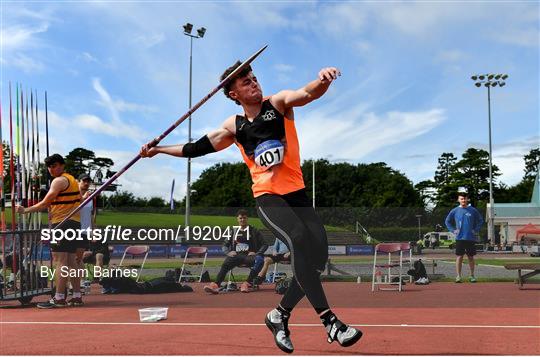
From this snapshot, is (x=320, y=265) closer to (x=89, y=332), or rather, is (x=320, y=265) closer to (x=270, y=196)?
(x=270, y=196)

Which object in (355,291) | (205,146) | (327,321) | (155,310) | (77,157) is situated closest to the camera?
(327,321)

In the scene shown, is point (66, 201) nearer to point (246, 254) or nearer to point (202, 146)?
point (202, 146)

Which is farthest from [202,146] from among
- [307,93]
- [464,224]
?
[464,224]

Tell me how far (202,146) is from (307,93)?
859mm

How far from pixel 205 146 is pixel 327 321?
4.16 feet

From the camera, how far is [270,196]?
3.27m

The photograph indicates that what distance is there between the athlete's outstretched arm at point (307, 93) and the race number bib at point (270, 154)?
203mm

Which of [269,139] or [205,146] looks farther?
[205,146]

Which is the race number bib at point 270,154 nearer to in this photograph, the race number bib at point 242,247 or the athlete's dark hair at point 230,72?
the athlete's dark hair at point 230,72

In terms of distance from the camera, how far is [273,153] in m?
3.26

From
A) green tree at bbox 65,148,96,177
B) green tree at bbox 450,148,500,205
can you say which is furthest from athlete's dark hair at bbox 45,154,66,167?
green tree at bbox 450,148,500,205

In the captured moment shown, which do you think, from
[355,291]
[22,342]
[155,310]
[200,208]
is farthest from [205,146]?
[200,208]

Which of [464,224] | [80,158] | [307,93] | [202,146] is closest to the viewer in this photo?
[307,93]

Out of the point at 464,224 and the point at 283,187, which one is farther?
the point at 464,224
